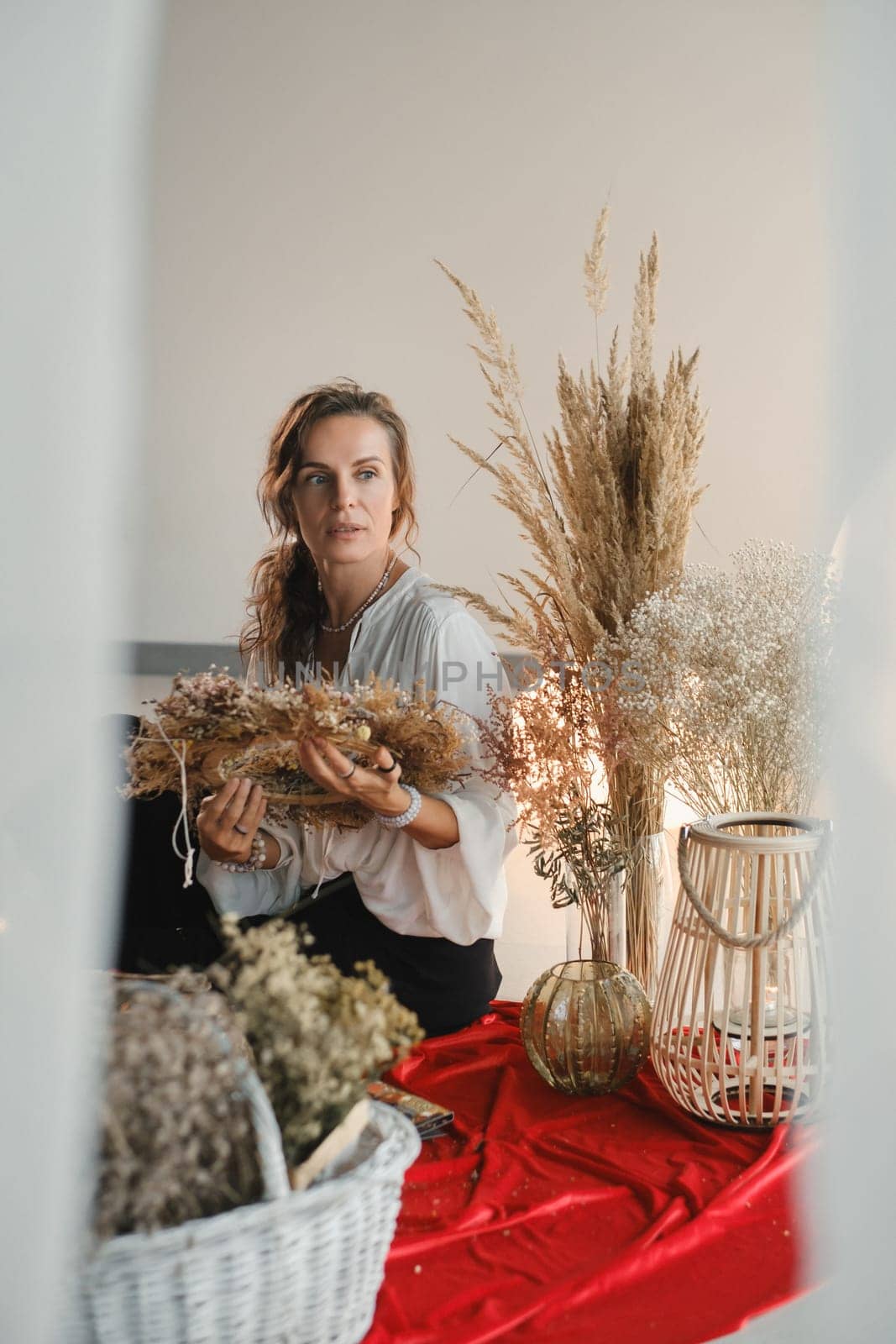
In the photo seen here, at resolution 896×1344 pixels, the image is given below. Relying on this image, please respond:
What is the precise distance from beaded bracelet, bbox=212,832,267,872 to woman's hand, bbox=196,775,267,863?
0.03 meters

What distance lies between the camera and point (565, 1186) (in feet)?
4.27

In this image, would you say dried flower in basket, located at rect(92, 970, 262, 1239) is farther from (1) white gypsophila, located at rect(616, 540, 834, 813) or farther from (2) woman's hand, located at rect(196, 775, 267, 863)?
(1) white gypsophila, located at rect(616, 540, 834, 813)

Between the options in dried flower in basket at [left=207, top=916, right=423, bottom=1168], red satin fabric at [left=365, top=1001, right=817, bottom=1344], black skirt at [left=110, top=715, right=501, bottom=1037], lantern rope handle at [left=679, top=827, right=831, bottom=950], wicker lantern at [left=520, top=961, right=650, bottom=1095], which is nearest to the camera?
dried flower in basket at [left=207, top=916, right=423, bottom=1168]

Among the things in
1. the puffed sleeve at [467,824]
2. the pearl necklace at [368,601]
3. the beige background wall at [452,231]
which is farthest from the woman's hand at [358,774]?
the beige background wall at [452,231]

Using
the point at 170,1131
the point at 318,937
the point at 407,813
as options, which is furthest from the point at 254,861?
the point at 170,1131

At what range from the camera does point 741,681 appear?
4.74 feet

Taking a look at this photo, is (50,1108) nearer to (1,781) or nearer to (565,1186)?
(1,781)

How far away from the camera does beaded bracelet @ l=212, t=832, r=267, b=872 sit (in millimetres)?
1732

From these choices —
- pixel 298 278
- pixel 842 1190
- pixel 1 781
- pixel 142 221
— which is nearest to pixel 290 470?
pixel 298 278

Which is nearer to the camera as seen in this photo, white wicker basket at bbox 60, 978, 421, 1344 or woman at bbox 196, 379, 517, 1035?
white wicker basket at bbox 60, 978, 421, 1344

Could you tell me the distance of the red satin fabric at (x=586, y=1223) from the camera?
42.6 inches

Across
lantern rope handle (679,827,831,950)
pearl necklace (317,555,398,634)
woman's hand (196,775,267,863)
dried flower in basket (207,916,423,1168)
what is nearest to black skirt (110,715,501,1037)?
woman's hand (196,775,267,863)

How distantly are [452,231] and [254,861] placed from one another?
121 cm

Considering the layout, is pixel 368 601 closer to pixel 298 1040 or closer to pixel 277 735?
pixel 277 735
